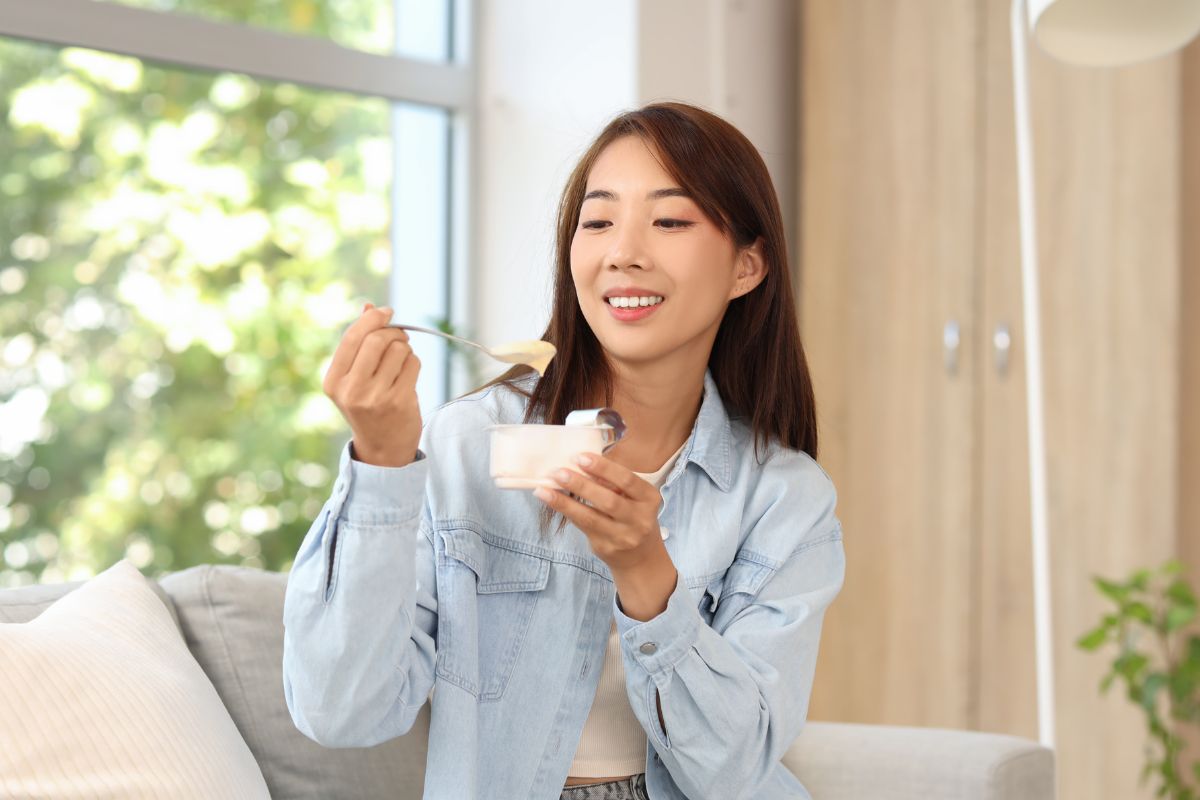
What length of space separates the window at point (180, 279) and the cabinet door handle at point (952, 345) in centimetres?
128

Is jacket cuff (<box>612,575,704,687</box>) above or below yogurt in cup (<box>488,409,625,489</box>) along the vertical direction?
below

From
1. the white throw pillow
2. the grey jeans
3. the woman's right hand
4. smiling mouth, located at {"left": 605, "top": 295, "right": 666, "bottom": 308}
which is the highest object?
smiling mouth, located at {"left": 605, "top": 295, "right": 666, "bottom": 308}

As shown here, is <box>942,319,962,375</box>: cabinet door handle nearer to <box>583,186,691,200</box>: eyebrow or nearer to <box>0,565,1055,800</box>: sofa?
<box>0,565,1055,800</box>: sofa

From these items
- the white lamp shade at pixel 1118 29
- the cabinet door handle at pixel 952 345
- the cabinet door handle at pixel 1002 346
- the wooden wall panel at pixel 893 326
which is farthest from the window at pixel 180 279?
the white lamp shade at pixel 1118 29

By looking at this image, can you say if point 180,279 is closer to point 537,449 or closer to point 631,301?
point 631,301

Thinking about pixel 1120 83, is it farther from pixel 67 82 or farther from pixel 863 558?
pixel 67 82

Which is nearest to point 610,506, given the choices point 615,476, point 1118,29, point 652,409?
point 615,476

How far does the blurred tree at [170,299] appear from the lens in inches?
103

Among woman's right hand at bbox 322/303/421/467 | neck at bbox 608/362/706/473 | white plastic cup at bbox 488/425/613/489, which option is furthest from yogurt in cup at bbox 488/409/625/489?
neck at bbox 608/362/706/473

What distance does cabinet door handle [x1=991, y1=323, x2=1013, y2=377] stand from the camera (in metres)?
2.82

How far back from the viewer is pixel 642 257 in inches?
56.9

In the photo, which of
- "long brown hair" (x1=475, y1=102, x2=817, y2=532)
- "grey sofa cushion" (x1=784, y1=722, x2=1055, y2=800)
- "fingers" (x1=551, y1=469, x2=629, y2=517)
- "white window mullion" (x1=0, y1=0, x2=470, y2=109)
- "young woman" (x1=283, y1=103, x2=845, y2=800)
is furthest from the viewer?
"white window mullion" (x1=0, y1=0, x2=470, y2=109)

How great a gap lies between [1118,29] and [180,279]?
193cm

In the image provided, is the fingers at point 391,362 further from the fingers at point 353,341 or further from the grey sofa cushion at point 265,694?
the grey sofa cushion at point 265,694
